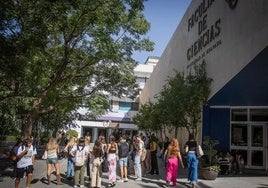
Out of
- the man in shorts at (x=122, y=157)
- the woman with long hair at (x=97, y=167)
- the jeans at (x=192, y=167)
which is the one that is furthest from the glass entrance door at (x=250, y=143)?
the woman with long hair at (x=97, y=167)

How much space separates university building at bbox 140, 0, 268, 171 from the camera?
44.8 feet

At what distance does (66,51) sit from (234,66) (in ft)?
22.2

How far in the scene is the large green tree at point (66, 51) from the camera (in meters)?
10.7

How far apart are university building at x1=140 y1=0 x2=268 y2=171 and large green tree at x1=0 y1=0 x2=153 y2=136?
3.39 meters

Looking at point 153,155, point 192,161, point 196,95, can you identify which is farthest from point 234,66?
point 153,155

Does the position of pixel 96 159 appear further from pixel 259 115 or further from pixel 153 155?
pixel 259 115

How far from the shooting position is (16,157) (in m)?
11.1

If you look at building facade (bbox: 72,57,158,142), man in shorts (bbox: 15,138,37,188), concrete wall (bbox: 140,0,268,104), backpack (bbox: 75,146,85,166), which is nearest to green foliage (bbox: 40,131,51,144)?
concrete wall (bbox: 140,0,268,104)

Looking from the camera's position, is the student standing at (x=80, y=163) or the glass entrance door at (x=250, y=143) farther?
the glass entrance door at (x=250, y=143)

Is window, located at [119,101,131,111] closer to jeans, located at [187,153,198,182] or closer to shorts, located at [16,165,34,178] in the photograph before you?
jeans, located at [187,153,198,182]

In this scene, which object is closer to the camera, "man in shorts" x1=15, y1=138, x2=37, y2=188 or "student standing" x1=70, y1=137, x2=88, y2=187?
"man in shorts" x1=15, y1=138, x2=37, y2=188

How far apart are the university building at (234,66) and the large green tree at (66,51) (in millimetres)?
3387

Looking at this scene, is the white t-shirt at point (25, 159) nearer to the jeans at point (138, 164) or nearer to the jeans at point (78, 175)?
the jeans at point (78, 175)

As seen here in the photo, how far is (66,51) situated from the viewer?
583 inches
